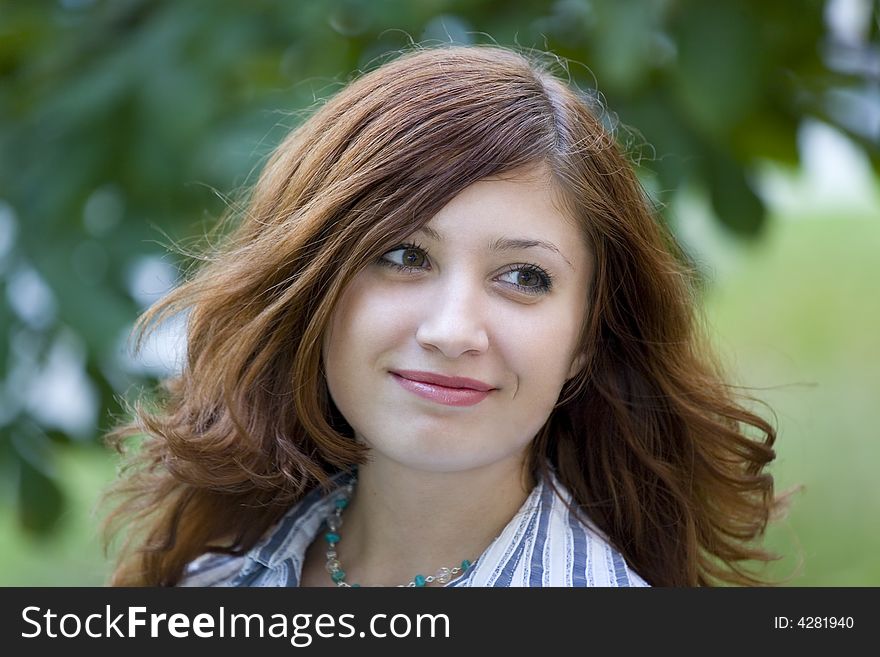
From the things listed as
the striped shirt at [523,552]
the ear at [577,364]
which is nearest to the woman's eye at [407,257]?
the ear at [577,364]

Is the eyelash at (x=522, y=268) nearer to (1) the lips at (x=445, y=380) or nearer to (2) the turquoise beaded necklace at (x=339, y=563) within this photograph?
(1) the lips at (x=445, y=380)

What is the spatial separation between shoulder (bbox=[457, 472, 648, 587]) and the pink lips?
0.29 m

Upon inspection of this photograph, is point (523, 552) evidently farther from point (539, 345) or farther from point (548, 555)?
point (539, 345)

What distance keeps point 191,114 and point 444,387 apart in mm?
951

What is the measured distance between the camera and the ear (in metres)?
1.79

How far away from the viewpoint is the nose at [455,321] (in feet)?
5.13

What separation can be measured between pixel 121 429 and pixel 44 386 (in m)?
0.55

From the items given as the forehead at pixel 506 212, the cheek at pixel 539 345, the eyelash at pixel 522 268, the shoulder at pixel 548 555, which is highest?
the forehead at pixel 506 212

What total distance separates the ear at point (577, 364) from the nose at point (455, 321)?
24 centimetres

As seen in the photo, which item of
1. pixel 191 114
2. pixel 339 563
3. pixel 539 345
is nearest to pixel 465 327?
pixel 539 345

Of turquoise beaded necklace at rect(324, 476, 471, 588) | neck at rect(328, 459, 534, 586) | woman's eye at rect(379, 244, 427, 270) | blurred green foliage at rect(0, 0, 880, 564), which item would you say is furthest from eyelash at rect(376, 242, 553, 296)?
blurred green foliage at rect(0, 0, 880, 564)

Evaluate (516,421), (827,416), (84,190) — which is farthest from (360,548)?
(827,416)

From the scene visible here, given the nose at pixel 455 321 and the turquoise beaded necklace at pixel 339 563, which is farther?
the turquoise beaded necklace at pixel 339 563

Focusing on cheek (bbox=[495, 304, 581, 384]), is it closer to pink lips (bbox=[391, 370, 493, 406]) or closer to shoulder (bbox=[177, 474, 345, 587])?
pink lips (bbox=[391, 370, 493, 406])
